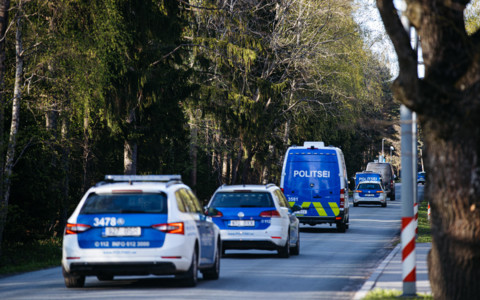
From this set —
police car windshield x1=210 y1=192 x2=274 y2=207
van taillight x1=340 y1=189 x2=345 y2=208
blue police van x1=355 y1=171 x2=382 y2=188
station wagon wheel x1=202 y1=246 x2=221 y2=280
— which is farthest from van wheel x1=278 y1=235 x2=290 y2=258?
blue police van x1=355 y1=171 x2=382 y2=188

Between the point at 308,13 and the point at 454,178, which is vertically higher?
the point at 308,13

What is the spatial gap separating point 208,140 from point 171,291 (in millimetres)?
28662

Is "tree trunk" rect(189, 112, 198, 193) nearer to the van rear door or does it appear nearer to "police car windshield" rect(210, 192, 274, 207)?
the van rear door

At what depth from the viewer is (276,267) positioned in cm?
1727

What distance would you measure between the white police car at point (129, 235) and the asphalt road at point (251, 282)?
371 millimetres

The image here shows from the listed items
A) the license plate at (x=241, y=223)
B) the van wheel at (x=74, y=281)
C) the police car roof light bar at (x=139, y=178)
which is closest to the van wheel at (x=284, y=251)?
the license plate at (x=241, y=223)

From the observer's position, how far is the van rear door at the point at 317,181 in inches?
1191

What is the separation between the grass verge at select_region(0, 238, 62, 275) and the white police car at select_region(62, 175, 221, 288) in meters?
4.54

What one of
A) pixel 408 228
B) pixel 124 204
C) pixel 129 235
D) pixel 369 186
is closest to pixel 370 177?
pixel 369 186

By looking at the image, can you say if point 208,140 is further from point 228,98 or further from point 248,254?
point 248,254

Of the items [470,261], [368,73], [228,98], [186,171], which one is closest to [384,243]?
[228,98]

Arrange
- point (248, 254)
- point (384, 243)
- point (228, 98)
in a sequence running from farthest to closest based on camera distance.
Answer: point (228, 98) < point (384, 243) < point (248, 254)

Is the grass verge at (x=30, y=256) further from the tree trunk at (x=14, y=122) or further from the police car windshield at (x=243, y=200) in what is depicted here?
the police car windshield at (x=243, y=200)

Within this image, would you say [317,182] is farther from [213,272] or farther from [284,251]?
[213,272]
